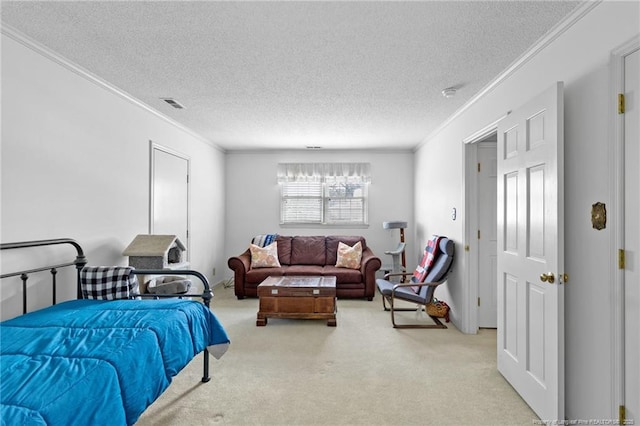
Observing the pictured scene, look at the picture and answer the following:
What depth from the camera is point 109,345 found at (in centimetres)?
168

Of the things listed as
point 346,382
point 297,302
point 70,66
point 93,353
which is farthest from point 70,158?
point 346,382

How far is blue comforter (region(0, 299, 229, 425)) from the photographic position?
127 cm

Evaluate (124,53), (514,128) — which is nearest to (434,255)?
(514,128)

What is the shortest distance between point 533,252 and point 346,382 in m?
1.65

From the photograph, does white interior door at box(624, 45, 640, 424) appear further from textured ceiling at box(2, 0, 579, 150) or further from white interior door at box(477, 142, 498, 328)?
white interior door at box(477, 142, 498, 328)

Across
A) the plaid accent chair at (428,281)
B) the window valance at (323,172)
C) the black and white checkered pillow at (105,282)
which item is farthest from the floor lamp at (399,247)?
the black and white checkered pillow at (105,282)

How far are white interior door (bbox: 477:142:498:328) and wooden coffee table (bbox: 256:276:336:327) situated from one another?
1.72 m

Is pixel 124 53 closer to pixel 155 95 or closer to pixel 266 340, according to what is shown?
pixel 155 95

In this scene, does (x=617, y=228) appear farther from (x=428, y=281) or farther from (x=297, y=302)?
(x=297, y=302)

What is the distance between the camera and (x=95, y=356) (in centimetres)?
157

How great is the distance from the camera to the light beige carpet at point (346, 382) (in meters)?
2.13

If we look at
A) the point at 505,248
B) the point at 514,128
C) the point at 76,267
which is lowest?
the point at 76,267

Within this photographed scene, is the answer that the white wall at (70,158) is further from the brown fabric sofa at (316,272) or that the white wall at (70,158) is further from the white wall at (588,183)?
the white wall at (588,183)

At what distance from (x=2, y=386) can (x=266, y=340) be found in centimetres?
231
